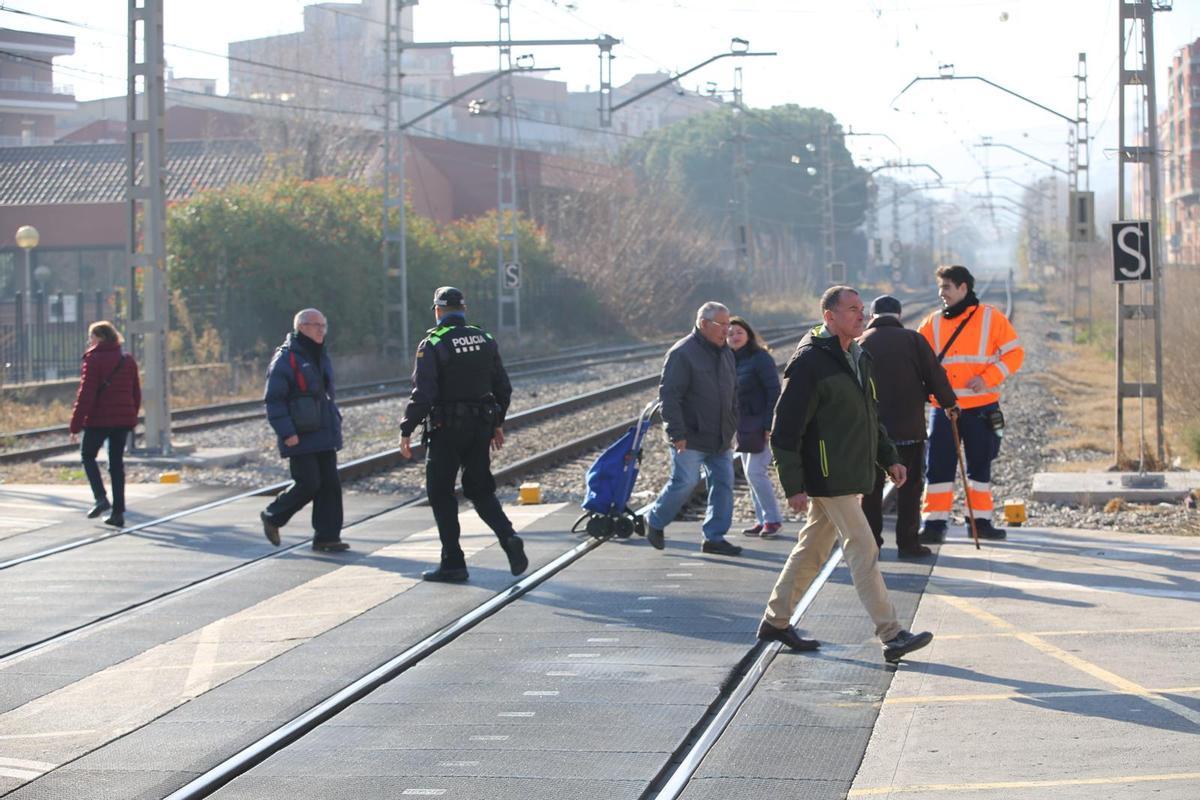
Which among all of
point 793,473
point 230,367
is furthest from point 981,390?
point 230,367

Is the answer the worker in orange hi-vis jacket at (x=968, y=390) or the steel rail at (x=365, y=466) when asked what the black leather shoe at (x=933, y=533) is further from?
the steel rail at (x=365, y=466)

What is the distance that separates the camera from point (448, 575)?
10.1m

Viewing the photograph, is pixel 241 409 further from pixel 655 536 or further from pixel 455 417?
pixel 455 417

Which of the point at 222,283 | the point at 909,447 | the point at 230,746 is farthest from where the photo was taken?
the point at 222,283

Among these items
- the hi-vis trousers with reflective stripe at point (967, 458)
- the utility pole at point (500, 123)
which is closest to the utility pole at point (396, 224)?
the utility pole at point (500, 123)

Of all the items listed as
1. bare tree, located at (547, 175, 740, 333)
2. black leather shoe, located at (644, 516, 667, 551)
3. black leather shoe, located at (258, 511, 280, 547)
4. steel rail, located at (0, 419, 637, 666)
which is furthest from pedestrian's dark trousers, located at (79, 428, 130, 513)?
bare tree, located at (547, 175, 740, 333)

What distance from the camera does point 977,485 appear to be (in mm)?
11336

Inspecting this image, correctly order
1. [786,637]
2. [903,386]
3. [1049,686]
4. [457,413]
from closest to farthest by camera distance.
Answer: [1049,686] < [786,637] < [457,413] < [903,386]

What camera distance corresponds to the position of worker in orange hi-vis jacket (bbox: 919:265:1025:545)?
11.1 metres

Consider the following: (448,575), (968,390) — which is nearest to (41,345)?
(448,575)

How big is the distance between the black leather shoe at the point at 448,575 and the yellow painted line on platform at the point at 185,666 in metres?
0.11

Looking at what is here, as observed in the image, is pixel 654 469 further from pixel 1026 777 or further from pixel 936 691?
pixel 1026 777

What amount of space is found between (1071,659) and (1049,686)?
57cm

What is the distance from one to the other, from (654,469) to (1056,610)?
27.2 feet
